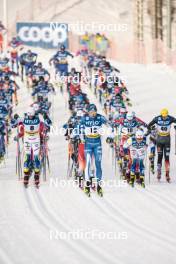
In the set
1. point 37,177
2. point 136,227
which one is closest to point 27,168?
point 37,177

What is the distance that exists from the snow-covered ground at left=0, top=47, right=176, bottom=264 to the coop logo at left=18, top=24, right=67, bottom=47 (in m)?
38.4

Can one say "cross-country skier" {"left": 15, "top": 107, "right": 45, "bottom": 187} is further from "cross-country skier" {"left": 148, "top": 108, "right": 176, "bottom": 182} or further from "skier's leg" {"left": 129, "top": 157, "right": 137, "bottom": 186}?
"cross-country skier" {"left": 148, "top": 108, "right": 176, "bottom": 182}

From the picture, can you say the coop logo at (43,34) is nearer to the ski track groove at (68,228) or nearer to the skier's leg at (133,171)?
the skier's leg at (133,171)

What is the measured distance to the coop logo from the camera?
61.3 meters

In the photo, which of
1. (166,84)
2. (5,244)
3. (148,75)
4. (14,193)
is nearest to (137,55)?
(148,75)

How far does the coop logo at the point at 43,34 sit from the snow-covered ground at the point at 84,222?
38381 mm

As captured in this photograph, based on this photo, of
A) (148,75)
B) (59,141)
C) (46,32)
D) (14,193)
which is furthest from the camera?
(46,32)

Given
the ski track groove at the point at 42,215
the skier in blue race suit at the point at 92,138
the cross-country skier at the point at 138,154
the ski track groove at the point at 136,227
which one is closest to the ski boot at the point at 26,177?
the ski track groove at the point at 42,215

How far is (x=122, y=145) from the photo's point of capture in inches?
851

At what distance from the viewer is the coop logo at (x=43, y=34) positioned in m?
61.3

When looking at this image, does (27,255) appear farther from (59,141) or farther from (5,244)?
(59,141)

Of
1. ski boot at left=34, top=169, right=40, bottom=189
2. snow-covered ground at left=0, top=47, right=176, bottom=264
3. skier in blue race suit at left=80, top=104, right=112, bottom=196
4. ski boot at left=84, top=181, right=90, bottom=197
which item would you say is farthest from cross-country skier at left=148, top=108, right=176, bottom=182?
ski boot at left=34, top=169, right=40, bottom=189

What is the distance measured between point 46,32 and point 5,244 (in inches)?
1882

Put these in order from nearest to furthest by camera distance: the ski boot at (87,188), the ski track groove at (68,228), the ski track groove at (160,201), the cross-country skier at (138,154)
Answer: the ski track groove at (68,228) < the ski track groove at (160,201) < the ski boot at (87,188) < the cross-country skier at (138,154)
